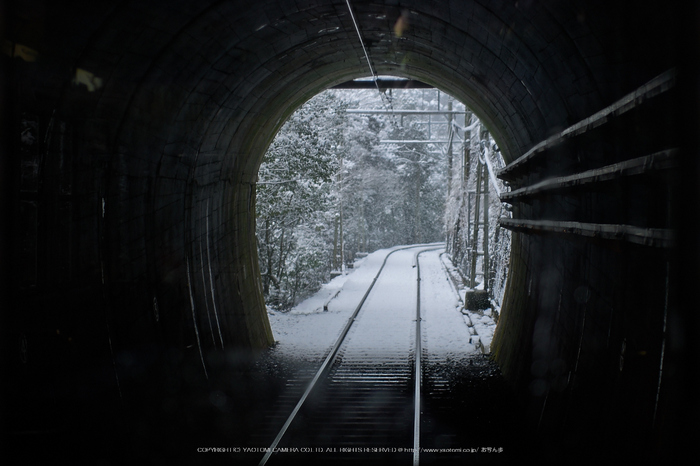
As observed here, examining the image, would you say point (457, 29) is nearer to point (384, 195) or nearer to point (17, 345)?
point (17, 345)

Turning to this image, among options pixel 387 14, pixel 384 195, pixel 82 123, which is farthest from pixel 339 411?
pixel 384 195

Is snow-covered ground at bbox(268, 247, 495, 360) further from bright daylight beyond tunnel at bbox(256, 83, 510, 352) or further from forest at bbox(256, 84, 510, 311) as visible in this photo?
forest at bbox(256, 84, 510, 311)

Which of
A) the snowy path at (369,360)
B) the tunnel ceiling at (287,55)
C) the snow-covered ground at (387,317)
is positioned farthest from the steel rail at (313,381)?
the tunnel ceiling at (287,55)

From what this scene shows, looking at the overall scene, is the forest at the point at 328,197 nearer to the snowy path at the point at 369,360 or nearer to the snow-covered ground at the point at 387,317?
the snow-covered ground at the point at 387,317

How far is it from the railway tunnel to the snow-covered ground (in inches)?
93.2

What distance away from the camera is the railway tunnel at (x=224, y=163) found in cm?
339

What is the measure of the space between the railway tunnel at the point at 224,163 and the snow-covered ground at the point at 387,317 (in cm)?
237

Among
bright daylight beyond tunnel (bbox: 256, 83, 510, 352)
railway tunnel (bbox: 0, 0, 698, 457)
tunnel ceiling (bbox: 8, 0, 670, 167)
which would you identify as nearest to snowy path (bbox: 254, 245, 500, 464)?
bright daylight beyond tunnel (bbox: 256, 83, 510, 352)

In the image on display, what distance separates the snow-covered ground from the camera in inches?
435

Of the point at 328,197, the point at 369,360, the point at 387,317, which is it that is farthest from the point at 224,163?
the point at 328,197

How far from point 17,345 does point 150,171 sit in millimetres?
2518

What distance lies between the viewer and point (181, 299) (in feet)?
24.6

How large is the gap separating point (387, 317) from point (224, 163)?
297 inches

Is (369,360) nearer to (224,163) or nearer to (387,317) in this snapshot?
(224,163)
